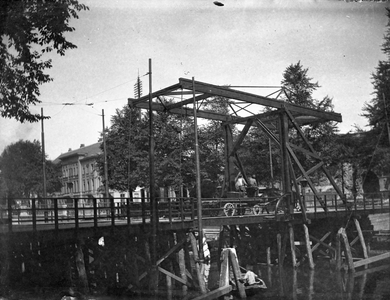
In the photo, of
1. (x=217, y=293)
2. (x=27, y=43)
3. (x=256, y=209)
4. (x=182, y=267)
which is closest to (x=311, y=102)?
(x=256, y=209)

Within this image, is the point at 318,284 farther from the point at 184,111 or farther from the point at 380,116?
the point at 184,111

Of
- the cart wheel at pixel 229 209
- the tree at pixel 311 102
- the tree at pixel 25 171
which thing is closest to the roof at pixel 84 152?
the tree at pixel 25 171

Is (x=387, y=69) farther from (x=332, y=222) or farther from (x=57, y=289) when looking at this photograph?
(x=57, y=289)

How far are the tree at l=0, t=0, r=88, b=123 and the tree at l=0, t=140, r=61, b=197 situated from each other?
77 centimetres

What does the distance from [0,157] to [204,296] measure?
6548 mm

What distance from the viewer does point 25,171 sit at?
34.9ft

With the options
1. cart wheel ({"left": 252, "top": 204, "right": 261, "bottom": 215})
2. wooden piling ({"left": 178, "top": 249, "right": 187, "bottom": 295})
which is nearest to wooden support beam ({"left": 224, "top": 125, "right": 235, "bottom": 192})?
cart wheel ({"left": 252, "top": 204, "right": 261, "bottom": 215})

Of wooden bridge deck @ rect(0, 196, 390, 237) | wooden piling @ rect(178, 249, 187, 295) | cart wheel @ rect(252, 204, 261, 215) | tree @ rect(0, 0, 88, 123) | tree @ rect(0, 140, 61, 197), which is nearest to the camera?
tree @ rect(0, 0, 88, 123)

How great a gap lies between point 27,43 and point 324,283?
12.8 meters

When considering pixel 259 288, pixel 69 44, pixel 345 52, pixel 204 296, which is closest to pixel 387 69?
pixel 345 52

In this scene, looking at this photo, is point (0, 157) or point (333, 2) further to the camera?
point (333, 2)

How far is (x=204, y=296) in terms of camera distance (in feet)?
39.3

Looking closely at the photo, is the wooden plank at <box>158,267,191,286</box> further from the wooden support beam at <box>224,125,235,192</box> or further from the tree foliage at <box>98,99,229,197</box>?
the wooden support beam at <box>224,125,235,192</box>

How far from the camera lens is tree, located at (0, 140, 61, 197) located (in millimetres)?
8453
